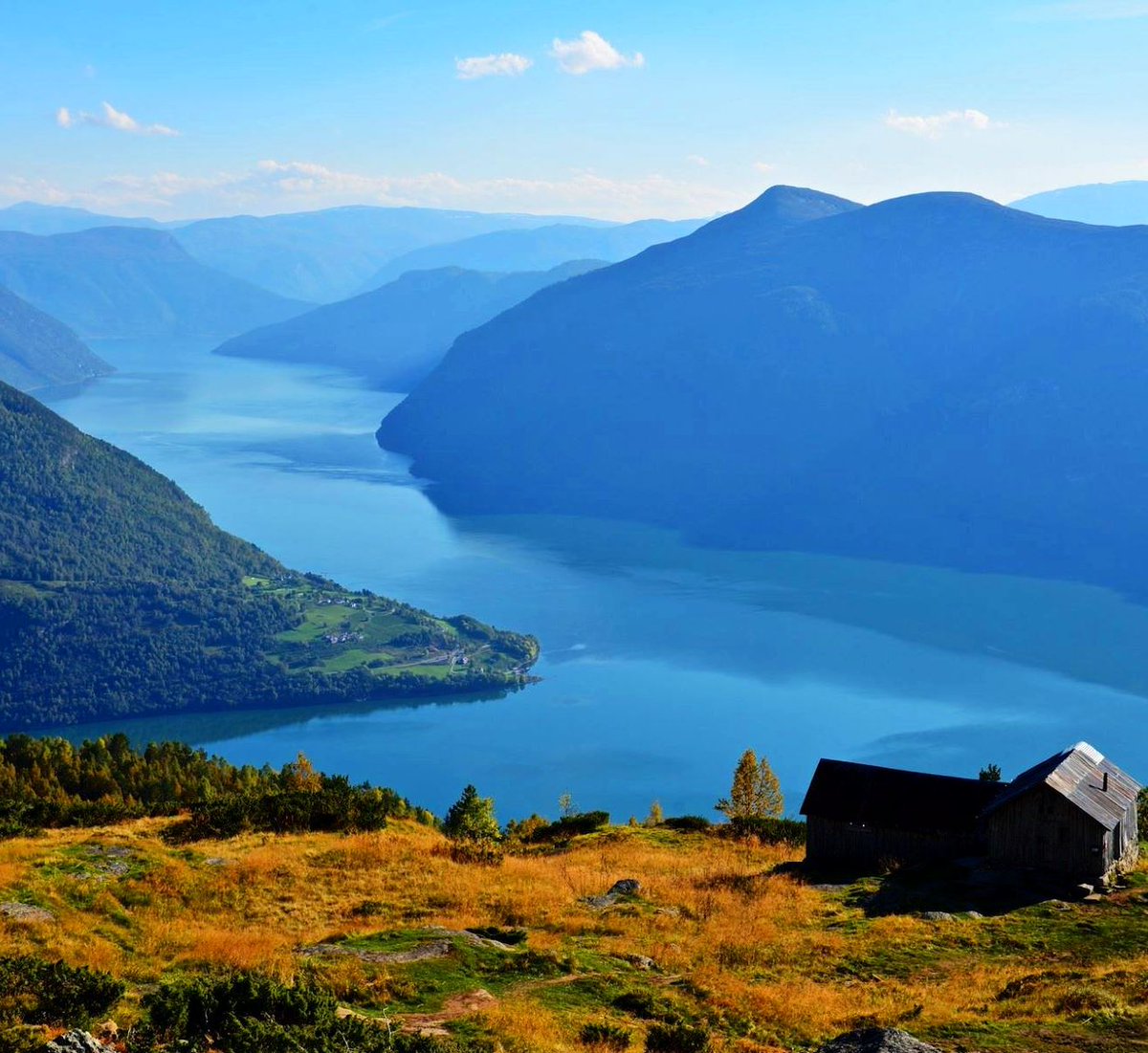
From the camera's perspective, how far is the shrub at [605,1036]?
22709 millimetres

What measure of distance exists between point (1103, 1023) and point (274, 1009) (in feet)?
47.7

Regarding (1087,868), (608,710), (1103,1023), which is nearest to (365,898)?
(1103,1023)

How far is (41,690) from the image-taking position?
194 meters

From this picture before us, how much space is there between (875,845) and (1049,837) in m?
6.52

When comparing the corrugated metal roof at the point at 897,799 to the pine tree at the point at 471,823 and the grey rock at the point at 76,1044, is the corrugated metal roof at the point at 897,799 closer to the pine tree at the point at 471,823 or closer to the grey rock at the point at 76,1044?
the pine tree at the point at 471,823

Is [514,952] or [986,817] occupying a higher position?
[986,817]

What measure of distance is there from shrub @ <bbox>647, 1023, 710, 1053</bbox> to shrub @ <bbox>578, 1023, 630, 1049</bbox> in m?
0.42

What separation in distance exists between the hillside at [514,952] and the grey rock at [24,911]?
0.08 m

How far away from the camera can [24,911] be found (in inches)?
1132

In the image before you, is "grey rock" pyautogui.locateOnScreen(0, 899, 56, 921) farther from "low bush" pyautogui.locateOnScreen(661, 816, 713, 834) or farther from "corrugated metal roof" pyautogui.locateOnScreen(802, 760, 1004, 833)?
"low bush" pyautogui.locateOnScreen(661, 816, 713, 834)

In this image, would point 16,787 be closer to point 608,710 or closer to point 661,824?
point 661,824

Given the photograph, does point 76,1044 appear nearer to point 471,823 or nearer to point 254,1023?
point 254,1023

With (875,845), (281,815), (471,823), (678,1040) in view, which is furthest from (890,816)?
(678,1040)

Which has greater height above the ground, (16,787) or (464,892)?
(464,892)
